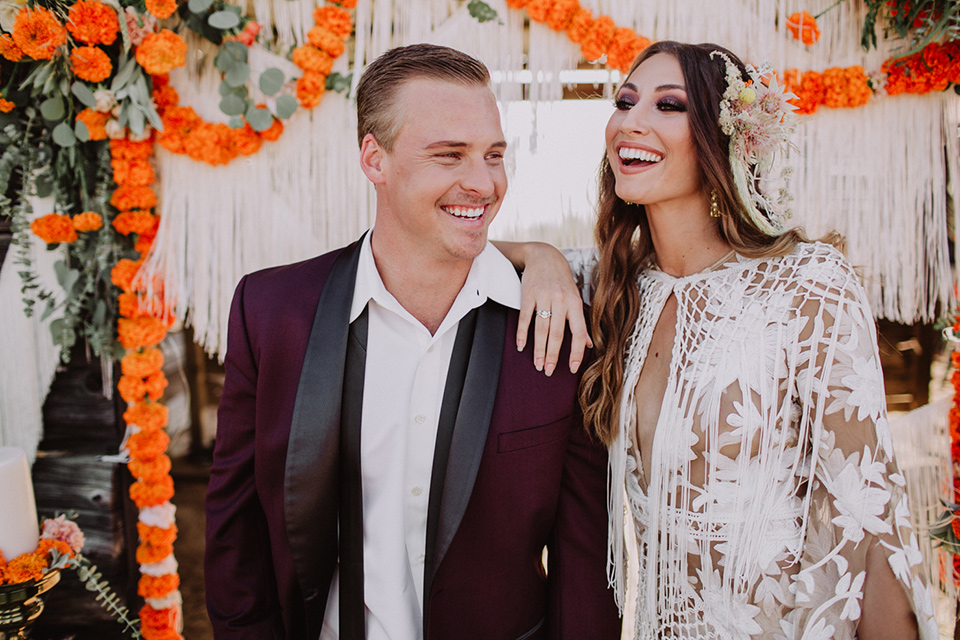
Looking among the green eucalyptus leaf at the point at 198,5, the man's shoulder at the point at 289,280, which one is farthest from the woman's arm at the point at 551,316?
the green eucalyptus leaf at the point at 198,5

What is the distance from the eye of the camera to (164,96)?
207 cm

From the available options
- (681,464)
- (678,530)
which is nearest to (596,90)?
(681,464)

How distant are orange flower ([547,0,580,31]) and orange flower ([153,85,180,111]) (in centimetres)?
129

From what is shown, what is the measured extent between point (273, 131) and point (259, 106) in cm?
9

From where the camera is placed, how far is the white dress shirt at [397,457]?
1.48m

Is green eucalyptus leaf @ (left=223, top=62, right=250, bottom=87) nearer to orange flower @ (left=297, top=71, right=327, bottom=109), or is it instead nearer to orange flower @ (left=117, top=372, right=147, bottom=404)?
orange flower @ (left=297, top=71, right=327, bottom=109)

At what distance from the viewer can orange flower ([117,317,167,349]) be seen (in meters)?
2.14

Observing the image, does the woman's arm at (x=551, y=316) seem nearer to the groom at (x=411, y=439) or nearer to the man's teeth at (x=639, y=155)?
the groom at (x=411, y=439)

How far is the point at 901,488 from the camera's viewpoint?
4.30 feet

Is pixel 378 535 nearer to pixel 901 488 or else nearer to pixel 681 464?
pixel 681 464

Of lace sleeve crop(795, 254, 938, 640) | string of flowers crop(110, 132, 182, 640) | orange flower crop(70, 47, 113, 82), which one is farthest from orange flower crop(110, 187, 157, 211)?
lace sleeve crop(795, 254, 938, 640)

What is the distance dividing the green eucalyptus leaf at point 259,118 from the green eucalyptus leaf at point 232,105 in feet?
0.09

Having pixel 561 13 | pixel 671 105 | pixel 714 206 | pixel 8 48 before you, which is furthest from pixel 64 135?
pixel 714 206

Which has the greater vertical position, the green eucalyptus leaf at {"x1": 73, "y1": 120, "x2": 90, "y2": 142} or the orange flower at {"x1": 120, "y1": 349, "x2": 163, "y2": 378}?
the green eucalyptus leaf at {"x1": 73, "y1": 120, "x2": 90, "y2": 142}
